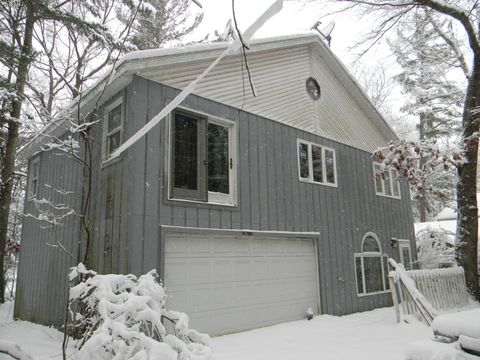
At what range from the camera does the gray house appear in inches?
262

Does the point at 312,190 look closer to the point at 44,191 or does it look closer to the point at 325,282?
the point at 325,282

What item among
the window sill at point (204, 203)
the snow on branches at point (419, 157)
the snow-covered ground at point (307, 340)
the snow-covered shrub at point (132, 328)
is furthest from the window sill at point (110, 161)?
the snow on branches at point (419, 157)

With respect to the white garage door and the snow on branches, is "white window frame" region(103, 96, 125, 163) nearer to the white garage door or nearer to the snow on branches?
the white garage door

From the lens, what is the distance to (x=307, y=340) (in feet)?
A: 21.9

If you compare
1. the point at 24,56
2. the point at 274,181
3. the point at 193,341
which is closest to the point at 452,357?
the point at 193,341

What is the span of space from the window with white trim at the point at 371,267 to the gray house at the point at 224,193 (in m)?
0.06

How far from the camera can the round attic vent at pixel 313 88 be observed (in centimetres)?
1080

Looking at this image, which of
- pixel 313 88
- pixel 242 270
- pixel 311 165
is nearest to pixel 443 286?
pixel 311 165

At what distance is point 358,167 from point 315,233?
3467 mm

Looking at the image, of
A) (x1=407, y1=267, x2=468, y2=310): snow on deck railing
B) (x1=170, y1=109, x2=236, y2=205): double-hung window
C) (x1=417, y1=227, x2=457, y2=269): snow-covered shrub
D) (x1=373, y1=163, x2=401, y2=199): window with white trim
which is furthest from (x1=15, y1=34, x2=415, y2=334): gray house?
(x1=407, y1=267, x2=468, y2=310): snow on deck railing

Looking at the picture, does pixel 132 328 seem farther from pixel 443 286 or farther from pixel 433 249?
pixel 433 249

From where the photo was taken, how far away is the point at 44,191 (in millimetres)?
10156

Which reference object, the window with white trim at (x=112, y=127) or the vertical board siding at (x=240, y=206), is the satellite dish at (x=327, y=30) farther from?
the window with white trim at (x=112, y=127)

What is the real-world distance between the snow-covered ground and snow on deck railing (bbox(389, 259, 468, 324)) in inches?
16.2
